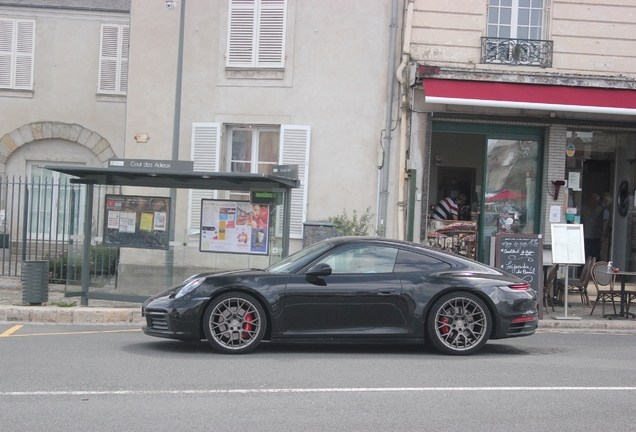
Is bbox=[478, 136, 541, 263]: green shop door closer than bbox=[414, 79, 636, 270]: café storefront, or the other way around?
bbox=[414, 79, 636, 270]: café storefront

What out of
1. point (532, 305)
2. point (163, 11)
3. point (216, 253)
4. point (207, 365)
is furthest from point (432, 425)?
point (163, 11)

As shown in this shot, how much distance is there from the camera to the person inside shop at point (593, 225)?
622 inches

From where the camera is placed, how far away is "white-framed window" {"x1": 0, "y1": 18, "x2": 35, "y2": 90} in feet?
64.5

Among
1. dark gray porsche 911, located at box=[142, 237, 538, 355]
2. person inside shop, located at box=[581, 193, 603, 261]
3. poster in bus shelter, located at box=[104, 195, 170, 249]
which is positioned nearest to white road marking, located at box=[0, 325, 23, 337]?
poster in bus shelter, located at box=[104, 195, 170, 249]

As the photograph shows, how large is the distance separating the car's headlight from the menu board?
6130 mm

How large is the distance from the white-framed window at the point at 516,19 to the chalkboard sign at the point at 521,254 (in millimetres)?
5069

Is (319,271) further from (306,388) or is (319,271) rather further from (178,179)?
(178,179)

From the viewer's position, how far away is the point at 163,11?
14969 mm

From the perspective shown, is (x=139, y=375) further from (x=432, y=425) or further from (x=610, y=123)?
(x=610, y=123)

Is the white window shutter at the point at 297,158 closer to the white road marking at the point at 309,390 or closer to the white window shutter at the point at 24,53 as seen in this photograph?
the white road marking at the point at 309,390

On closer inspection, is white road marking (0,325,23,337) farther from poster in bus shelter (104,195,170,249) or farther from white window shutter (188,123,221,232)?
white window shutter (188,123,221,232)

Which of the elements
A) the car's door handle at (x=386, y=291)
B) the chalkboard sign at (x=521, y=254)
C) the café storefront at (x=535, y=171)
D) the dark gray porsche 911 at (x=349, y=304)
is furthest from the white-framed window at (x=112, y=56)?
the car's door handle at (x=386, y=291)

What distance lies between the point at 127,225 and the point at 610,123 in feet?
31.6

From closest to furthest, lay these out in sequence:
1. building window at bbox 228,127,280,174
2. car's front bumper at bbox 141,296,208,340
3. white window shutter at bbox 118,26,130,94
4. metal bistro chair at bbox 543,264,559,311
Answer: car's front bumper at bbox 141,296,208,340, metal bistro chair at bbox 543,264,559,311, building window at bbox 228,127,280,174, white window shutter at bbox 118,26,130,94
